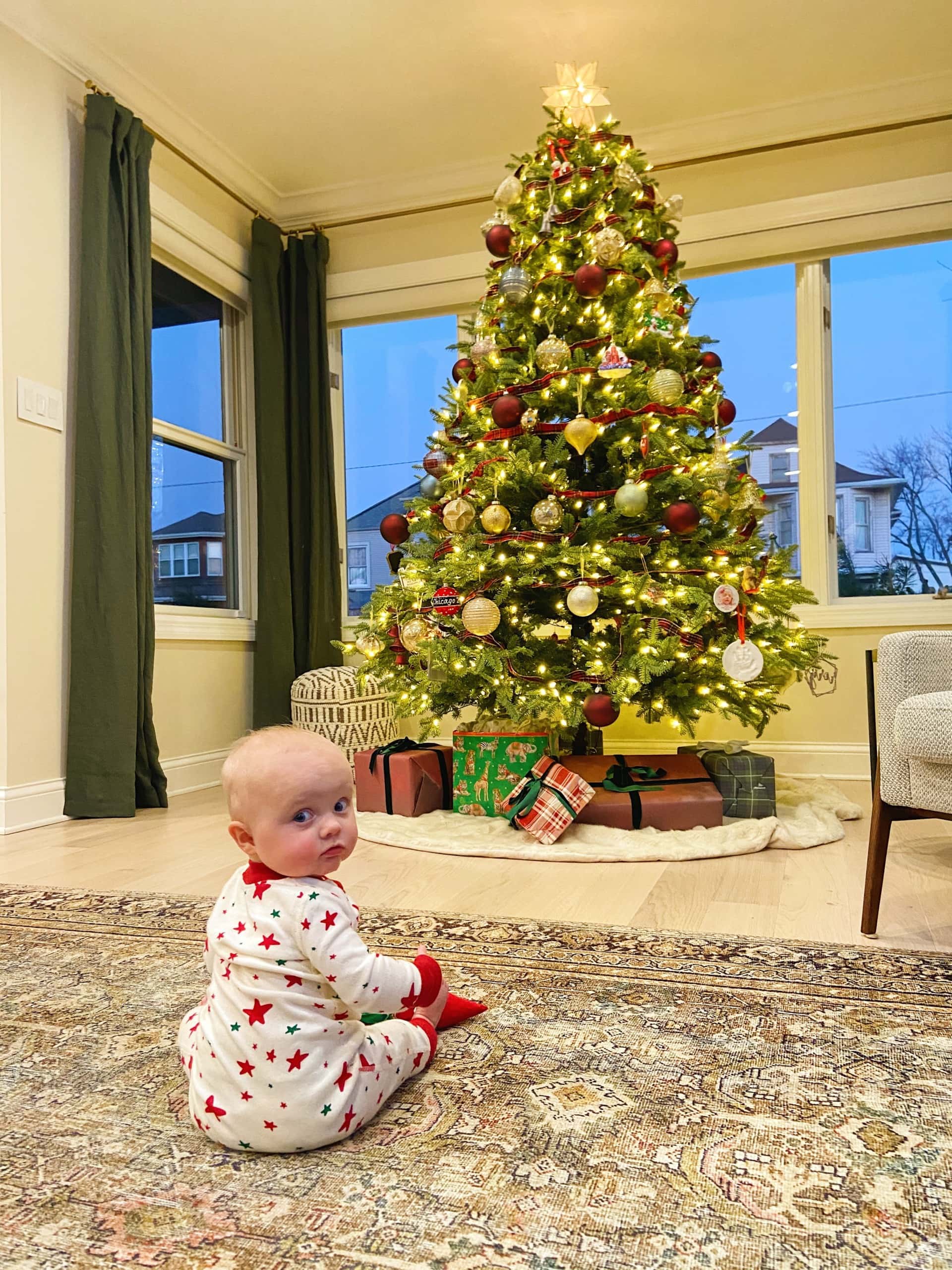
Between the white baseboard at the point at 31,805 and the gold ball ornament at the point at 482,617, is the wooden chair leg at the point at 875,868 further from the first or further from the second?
the white baseboard at the point at 31,805

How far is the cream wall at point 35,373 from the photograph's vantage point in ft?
9.59

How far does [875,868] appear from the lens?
1729 mm

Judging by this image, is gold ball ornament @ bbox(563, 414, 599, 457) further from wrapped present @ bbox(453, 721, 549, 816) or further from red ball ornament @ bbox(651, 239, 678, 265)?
red ball ornament @ bbox(651, 239, 678, 265)

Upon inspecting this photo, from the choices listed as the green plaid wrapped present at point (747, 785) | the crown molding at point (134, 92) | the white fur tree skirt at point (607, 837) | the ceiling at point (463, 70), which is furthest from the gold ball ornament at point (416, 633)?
the crown molding at point (134, 92)

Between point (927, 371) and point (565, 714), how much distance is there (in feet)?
7.40

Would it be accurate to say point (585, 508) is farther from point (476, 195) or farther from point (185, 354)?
point (185, 354)

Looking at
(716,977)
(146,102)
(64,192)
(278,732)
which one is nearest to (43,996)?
(278,732)

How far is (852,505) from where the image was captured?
151 inches

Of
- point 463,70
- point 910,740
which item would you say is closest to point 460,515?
point 910,740

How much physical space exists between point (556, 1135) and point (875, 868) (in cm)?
95

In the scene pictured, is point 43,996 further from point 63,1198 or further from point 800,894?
point 800,894

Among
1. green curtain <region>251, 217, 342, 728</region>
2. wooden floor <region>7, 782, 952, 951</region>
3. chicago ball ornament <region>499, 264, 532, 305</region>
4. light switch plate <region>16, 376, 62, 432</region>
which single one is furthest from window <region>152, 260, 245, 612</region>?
chicago ball ornament <region>499, 264, 532, 305</region>

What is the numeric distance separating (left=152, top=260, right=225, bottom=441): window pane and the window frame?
0.15 ft

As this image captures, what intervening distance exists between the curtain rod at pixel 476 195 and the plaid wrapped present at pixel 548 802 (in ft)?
8.40
